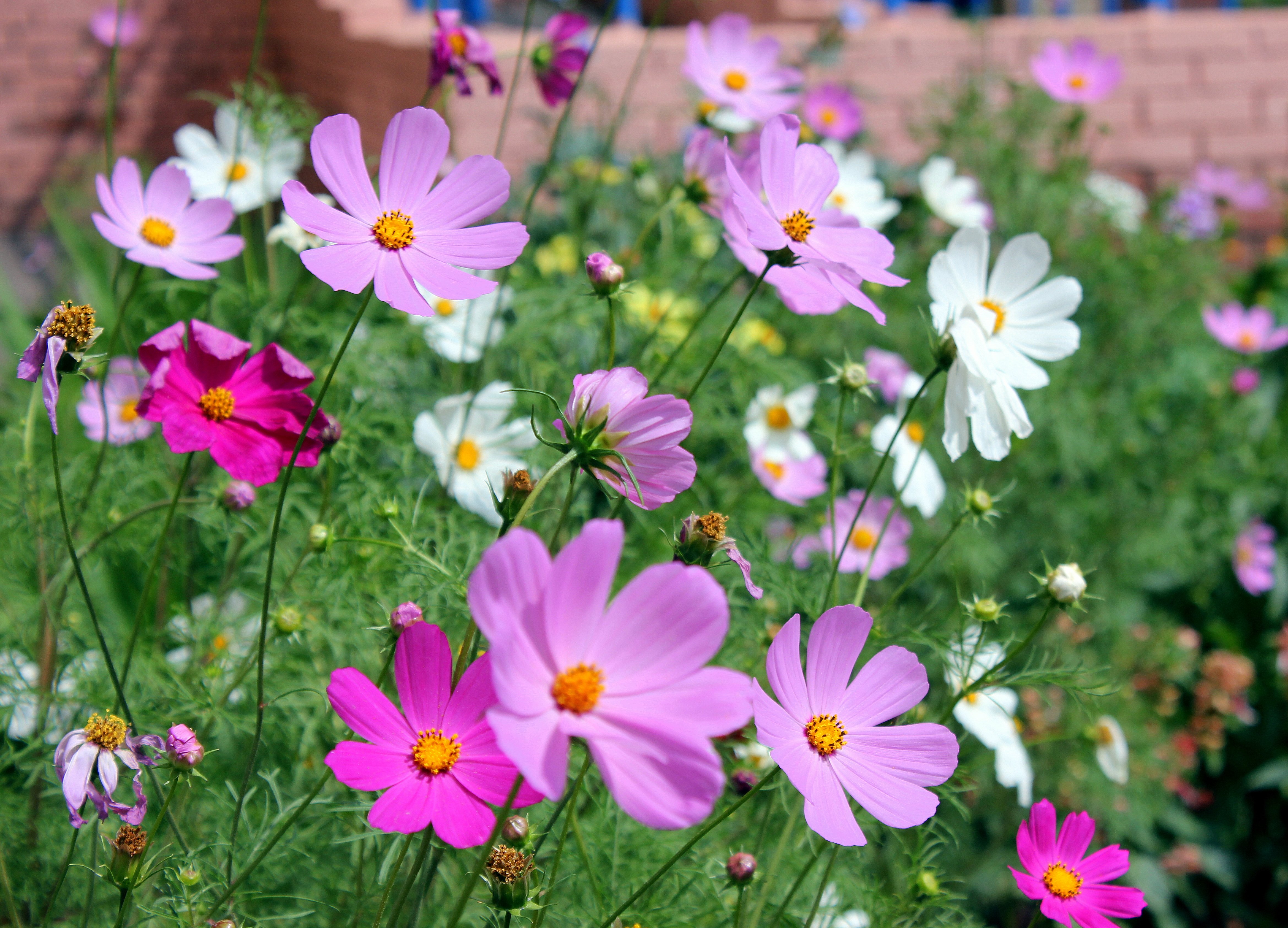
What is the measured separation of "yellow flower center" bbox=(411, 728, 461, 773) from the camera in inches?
17.1

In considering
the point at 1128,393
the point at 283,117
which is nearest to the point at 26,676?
the point at 283,117

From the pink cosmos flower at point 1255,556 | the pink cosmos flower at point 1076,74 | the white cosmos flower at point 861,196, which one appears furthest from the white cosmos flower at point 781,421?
the pink cosmos flower at point 1255,556

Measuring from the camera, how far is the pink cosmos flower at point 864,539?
86 cm

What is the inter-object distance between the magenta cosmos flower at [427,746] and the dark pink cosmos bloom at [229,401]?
0.47 feet

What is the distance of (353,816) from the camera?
612 millimetres

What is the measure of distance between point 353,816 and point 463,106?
5.38 feet

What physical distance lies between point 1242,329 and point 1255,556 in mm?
381

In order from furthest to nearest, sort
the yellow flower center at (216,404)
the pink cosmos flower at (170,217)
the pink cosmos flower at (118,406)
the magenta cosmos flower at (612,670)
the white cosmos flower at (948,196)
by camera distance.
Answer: the white cosmos flower at (948,196), the pink cosmos flower at (118,406), the pink cosmos flower at (170,217), the yellow flower center at (216,404), the magenta cosmos flower at (612,670)

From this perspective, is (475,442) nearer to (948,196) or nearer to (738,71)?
(738,71)

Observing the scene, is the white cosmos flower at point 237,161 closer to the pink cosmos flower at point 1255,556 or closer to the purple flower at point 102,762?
the purple flower at point 102,762

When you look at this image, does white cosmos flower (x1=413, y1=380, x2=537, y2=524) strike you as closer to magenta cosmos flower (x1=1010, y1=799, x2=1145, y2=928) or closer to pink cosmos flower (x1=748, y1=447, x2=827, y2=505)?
pink cosmos flower (x1=748, y1=447, x2=827, y2=505)

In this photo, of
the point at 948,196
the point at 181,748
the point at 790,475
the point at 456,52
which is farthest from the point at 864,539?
the point at 181,748

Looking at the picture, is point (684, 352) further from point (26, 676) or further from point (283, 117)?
point (26, 676)

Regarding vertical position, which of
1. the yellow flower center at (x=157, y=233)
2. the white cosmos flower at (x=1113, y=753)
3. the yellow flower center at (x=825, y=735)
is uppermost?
the yellow flower center at (x=157, y=233)
